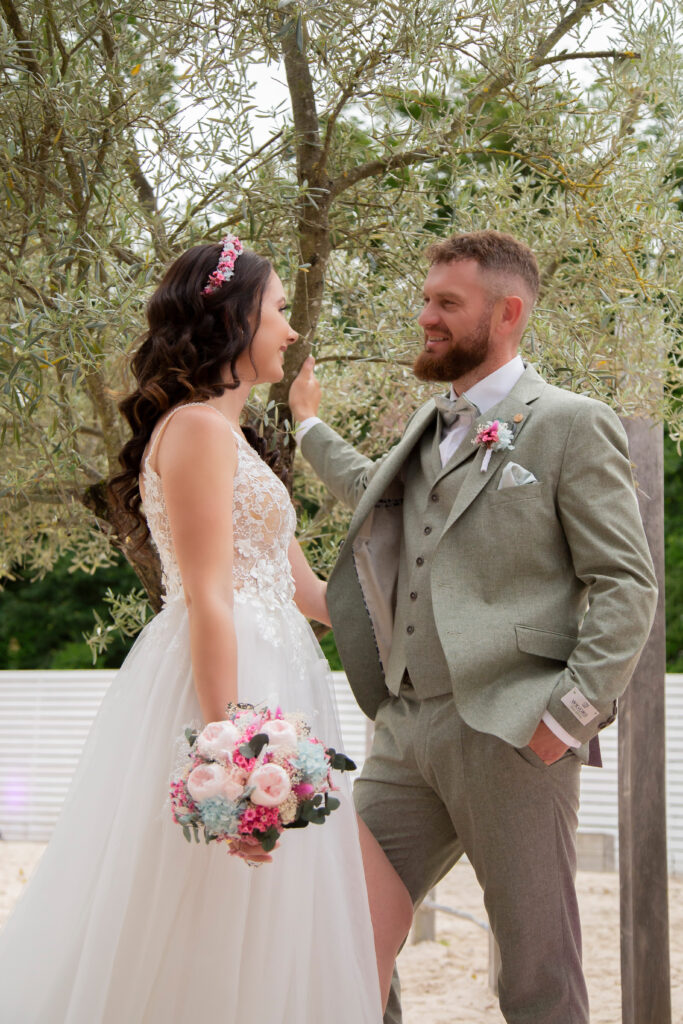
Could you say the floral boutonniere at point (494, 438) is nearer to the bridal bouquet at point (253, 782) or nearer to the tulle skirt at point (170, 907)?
the tulle skirt at point (170, 907)

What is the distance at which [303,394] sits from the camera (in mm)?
3387

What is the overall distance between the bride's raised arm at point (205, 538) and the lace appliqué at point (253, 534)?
12 centimetres

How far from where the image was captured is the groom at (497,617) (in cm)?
Result: 268

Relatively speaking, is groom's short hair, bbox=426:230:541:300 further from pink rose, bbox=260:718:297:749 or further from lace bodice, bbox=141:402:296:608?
pink rose, bbox=260:718:297:749

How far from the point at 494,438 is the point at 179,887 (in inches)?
56.5

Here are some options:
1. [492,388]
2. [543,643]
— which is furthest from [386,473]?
[543,643]

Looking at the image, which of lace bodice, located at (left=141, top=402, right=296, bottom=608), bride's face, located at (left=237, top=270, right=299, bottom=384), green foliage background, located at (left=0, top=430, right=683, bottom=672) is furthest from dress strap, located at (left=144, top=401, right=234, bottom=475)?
green foliage background, located at (left=0, top=430, right=683, bottom=672)

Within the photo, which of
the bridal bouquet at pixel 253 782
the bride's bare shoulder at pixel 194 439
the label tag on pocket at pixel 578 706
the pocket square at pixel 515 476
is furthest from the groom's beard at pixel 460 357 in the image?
the bridal bouquet at pixel 253 782

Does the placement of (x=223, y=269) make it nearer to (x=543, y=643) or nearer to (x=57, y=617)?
(x=543, y=643)

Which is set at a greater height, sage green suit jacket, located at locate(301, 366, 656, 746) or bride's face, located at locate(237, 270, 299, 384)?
bride's face, located at locate(237, 270, 299, 384)

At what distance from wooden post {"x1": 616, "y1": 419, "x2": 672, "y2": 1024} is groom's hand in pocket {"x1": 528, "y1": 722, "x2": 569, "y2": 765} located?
117 cm

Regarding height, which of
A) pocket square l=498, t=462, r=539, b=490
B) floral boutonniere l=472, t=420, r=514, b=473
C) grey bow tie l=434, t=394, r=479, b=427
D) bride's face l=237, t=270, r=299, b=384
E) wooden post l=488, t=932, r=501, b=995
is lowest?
wooden post l=488, t=932, r=501, b=995

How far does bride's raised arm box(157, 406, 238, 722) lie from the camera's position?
8.02 feet

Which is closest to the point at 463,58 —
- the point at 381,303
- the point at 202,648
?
the point at 381,303
